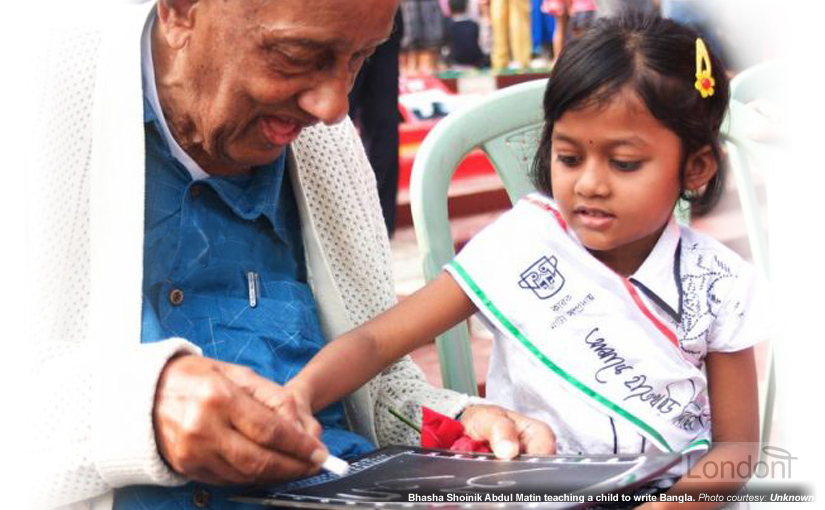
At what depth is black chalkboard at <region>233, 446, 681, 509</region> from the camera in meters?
1.44

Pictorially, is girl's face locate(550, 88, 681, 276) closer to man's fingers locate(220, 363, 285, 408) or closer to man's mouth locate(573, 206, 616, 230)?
man's mouth locate(573, 206, 616, 230)

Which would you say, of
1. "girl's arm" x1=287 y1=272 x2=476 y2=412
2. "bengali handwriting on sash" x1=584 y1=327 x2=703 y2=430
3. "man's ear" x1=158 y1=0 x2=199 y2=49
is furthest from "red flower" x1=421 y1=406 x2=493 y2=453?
"man's ear" x1=158 y1=0 x2=199 y2=49

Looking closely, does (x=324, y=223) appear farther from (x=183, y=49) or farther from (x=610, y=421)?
(x=610, y=421)

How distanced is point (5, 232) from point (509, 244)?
0.83 m

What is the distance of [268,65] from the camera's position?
1.71 meters

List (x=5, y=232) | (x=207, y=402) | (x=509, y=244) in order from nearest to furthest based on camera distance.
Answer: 1. (x=207, y=402)
2. (x=5, y=232)
3. (x=509, y=244)

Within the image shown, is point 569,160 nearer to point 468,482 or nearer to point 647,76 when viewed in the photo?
point 647,76

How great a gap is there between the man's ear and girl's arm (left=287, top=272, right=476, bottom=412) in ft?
1.71

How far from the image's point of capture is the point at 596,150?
6.28ft

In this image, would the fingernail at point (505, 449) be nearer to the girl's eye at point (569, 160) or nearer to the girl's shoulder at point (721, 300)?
the girl's shoulder at point (721, 300)

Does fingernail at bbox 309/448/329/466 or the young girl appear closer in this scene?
fingernail at bbox 309/448/329/466

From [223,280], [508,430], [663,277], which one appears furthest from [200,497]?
[663,277]

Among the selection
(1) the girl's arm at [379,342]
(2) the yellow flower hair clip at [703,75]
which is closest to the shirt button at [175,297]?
(1) the girl's arm at [379,342]

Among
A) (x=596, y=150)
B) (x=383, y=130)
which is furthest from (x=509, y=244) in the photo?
(x=383, y=130)
